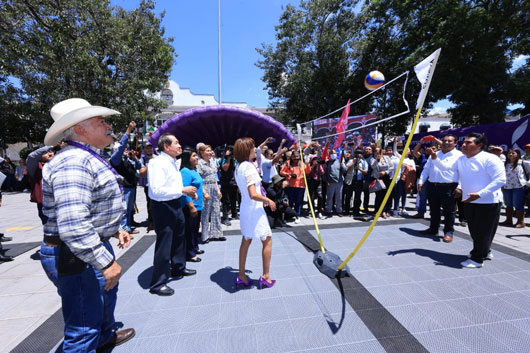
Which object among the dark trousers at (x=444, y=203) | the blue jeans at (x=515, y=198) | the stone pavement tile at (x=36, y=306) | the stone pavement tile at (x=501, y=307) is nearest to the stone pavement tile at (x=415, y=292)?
the stone pavement tile at (x=501, y=307)

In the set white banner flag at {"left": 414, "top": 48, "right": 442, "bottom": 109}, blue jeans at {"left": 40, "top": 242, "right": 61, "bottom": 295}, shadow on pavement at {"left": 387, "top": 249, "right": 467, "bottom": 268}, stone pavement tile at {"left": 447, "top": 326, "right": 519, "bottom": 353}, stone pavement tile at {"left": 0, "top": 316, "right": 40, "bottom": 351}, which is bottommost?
stone pavement tile at {"left": 0, "top": 316, "right": 40, "bottom": 351}

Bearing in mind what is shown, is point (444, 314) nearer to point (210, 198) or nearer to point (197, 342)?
point (197, 342)

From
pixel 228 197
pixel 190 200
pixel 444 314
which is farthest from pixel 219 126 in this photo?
pixel 444 314

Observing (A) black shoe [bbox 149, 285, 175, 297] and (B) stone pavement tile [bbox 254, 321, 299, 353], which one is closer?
(B) stone pavement tile [bbox 254, 321, 299, 353]

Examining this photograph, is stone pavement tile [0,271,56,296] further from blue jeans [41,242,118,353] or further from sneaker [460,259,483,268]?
sneaker [460,259,483,268]

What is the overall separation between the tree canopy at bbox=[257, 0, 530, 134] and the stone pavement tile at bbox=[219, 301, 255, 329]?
17886 mm

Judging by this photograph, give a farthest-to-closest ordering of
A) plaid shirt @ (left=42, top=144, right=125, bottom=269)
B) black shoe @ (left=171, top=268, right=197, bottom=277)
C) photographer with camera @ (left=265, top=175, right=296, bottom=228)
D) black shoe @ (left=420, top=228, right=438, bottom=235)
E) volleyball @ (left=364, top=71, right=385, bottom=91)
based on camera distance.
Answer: volleyball @ (left=364, top=71, right=385, bottom=91)
photographer with camera @ (left=265, top=175, right=296, bottom=228)
black shoe @ (left=420, top=228, right=438, bottom=235)
black shoe @ (left=171, top=268, right=197, bottom=277)
plaid shirt @ (left=42, top=144, right=125, bottom=269)

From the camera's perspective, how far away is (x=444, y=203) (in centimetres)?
505

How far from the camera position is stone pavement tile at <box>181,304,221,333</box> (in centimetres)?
257

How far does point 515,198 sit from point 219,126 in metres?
8.52

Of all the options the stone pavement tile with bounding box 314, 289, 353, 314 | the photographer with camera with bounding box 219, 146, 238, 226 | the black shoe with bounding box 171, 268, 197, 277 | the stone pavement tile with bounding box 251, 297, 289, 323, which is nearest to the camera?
the stone pavement tile with bounding box 251, 297, 289, 323

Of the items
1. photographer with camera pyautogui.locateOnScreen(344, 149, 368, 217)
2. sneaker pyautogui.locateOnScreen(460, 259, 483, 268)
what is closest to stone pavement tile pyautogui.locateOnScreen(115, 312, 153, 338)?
sneaker pyautogui.locateOnScreen(460, 259, 483, 268)

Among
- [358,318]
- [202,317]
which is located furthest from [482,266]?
[202,317]

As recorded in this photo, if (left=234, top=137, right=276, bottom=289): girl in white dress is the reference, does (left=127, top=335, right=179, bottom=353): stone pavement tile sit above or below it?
below
